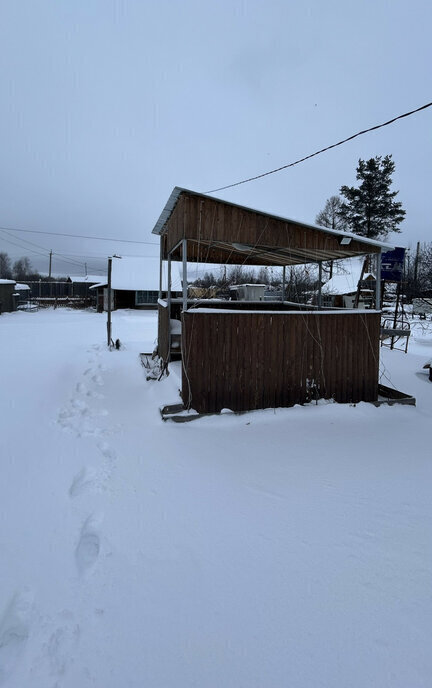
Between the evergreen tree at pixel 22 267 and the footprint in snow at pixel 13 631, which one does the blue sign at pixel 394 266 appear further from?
the evergreen tree at pixel 22 267

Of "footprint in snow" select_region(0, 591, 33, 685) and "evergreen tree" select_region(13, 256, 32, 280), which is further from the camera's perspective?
"evergreen tree" select_region(13, 256, 32, 280)

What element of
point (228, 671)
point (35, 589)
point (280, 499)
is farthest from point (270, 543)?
point (35, 589)

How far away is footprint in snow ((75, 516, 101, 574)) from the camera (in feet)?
8.14

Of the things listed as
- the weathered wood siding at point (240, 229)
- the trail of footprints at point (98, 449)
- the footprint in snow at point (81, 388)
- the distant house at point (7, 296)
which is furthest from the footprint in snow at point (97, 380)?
the distant house at point (7, 296)

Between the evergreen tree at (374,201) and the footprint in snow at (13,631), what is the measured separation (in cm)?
3537

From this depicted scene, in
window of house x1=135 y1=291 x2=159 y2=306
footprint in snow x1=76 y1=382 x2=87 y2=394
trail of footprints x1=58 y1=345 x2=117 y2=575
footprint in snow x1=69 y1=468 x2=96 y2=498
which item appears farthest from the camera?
window of house x1=135 y1=291 x2=159 y2=306

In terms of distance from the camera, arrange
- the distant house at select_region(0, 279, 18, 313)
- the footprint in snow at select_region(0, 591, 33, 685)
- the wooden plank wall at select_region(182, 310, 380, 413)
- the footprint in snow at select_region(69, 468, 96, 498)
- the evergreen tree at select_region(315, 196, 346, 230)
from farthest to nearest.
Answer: the evergreen tree at select_region(315, 196, 346, 230)
the distant house at select_region(0, 279, 18, 313)
the wooden plank wall at select_region(182, 310, 380, 413)
the footprint in snow at select_region(69, 468, 96, 498)
the footprint in snow at select_region(0, 591, 33, 685)

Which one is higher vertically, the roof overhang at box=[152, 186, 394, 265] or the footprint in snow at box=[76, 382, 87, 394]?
the roof overhang at box=[152, 186, 394, 265]

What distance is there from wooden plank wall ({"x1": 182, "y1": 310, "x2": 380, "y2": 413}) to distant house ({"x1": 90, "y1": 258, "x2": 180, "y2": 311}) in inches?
991

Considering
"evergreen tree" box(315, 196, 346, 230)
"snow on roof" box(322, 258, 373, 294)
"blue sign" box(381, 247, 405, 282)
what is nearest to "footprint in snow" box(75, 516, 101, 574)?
"blue sign" box(381, 247, 405, 282)

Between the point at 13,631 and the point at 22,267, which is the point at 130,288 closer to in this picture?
the point at 13,631

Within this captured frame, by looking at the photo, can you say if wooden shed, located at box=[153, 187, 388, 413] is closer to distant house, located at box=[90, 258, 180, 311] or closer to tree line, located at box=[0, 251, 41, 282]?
distant house, located at box=[90, 258, 180, 311]

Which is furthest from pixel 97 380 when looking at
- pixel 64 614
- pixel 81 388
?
pixel 64 614

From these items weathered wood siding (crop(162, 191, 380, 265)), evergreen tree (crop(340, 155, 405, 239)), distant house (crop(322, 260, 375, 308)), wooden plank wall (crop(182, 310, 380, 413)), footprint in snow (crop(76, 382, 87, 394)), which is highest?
Result: evergreen tree (crop(340, 155, 405, 239))
